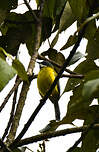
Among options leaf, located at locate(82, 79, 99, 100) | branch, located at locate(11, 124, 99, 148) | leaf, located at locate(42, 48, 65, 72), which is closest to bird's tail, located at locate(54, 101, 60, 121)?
leaf, located at locate(42, 48, 65, 72)

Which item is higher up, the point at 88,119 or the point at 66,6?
the point at 66,6

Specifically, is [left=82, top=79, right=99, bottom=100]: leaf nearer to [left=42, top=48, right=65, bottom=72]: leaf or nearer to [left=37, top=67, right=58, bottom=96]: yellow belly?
[left=42, top=48, right=65, bottom=72]: leaf

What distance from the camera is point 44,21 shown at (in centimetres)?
111

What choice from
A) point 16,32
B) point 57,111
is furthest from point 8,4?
point 57,111

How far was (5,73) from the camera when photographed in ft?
2.23

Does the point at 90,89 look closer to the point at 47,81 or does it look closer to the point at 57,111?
the point at 47,81

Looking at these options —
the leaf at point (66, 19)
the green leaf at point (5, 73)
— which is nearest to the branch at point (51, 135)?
the green leaf at point (5, 73)

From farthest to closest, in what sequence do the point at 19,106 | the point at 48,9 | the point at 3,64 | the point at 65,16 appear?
the point at 48,9 < the point at 65,16 < the point at 19,106 < the point at 3,64

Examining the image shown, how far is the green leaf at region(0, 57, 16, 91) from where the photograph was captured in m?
0.67

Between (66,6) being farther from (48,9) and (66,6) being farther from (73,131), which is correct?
(73,131)

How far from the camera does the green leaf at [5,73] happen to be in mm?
675

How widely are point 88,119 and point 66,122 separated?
0.18ft

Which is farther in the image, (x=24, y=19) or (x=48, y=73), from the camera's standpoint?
(x=48, y=73)

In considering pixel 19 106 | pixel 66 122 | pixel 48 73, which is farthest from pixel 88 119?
pixel 48 73
